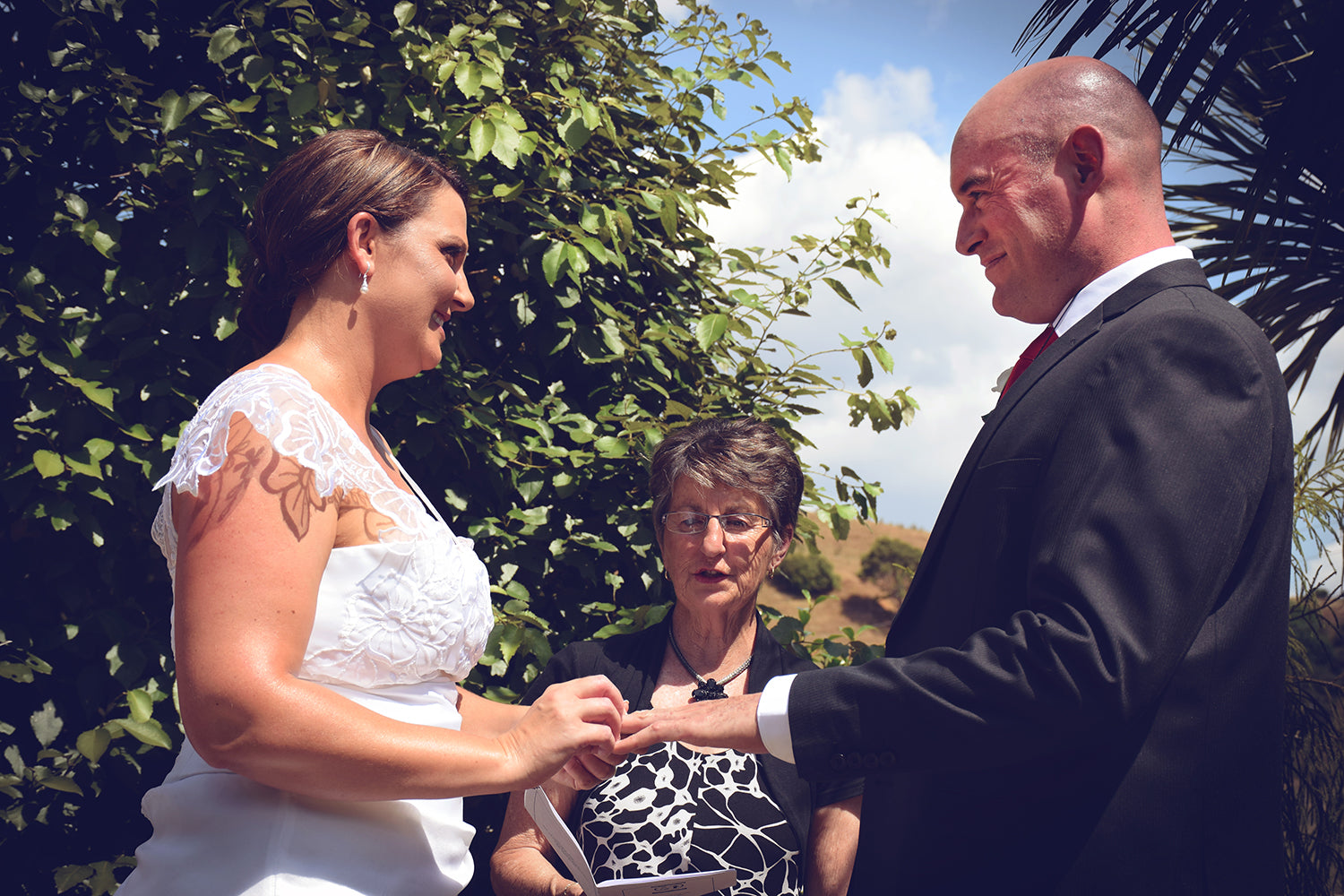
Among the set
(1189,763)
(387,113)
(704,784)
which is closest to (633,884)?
(704,784)

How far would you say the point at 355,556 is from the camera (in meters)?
1.69

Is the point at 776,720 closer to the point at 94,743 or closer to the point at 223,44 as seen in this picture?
the point at 94,743

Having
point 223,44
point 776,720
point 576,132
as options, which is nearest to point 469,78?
point 576,132

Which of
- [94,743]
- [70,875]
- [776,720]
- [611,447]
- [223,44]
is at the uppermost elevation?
[223,44]

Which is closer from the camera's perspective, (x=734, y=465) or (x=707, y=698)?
(x=707, y=698)

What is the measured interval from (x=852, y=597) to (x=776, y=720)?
13955 mm

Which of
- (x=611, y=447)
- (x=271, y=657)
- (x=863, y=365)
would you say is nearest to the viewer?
(x=271, y=657)

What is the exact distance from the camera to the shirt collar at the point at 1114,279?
66.8 inches

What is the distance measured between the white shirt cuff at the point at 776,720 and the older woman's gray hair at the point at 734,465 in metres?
1.32

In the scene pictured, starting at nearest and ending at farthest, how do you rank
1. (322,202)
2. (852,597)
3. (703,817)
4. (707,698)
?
1. (322,202)
2. (703,817)
3. (707,698)
4. (852,597)

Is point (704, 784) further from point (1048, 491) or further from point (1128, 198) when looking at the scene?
point (1128, 198)

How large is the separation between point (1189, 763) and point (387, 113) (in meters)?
2.92

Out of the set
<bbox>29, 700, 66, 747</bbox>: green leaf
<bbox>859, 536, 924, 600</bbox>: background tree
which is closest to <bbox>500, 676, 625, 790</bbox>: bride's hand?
<bbox>29, 700, 66, 747</bbox>: green leaf

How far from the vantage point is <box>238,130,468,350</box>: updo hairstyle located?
190 cm
